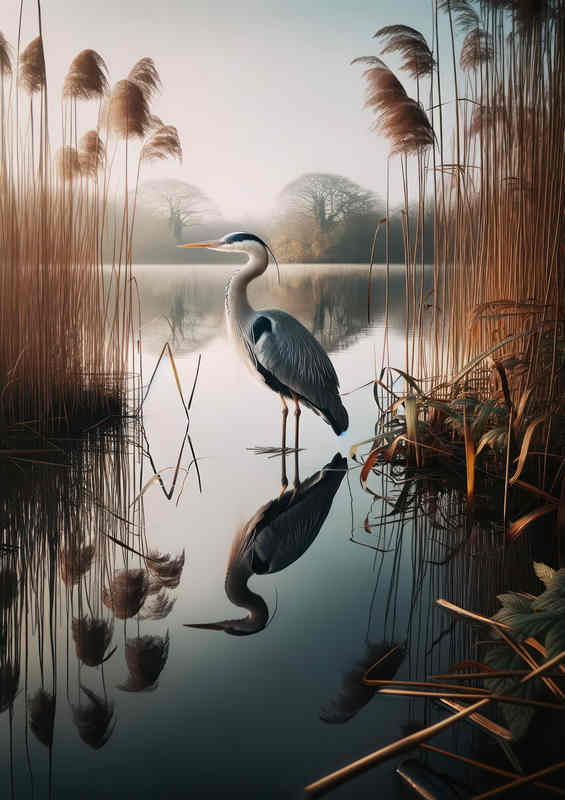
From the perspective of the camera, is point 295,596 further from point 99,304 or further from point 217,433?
point 99,304

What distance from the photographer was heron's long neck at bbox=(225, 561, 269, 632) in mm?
1254

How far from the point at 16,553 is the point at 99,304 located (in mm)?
1445

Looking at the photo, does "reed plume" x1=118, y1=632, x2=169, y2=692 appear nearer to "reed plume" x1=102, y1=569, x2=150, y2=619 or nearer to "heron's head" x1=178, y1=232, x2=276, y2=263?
"reed plume" x1=102, y1=569, x2=150, y2=619

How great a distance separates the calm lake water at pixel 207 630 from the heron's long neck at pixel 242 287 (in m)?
0.63

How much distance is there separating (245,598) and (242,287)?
1719mm

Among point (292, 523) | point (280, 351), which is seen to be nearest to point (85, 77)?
point (280, 351)

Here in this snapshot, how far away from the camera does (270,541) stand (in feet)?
5.46

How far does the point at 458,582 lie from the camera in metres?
1.38

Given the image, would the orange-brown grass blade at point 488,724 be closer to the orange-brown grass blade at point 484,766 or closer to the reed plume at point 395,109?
the orange-brown grass blade at point 484,766

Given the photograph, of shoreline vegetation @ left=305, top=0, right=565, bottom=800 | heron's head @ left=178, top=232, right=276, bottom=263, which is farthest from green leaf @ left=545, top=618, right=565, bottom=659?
heron's head @ left=178, top=232, right=276, bottom=263

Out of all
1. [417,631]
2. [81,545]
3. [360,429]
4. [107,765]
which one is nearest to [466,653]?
[417,631]

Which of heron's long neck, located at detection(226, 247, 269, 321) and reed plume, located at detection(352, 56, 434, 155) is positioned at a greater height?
reed plume, located at detection(352, 56, 434, 155)

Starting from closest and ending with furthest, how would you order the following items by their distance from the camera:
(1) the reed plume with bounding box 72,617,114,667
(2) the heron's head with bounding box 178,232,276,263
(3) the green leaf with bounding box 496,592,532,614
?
(3) the green leaf with bounding box 496,592,532,614, (1) the reed plume with bounding box 72,617,114,667, (2) the heron's head with bounding box 178,232,276,263

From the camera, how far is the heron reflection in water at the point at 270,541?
1.28 m
